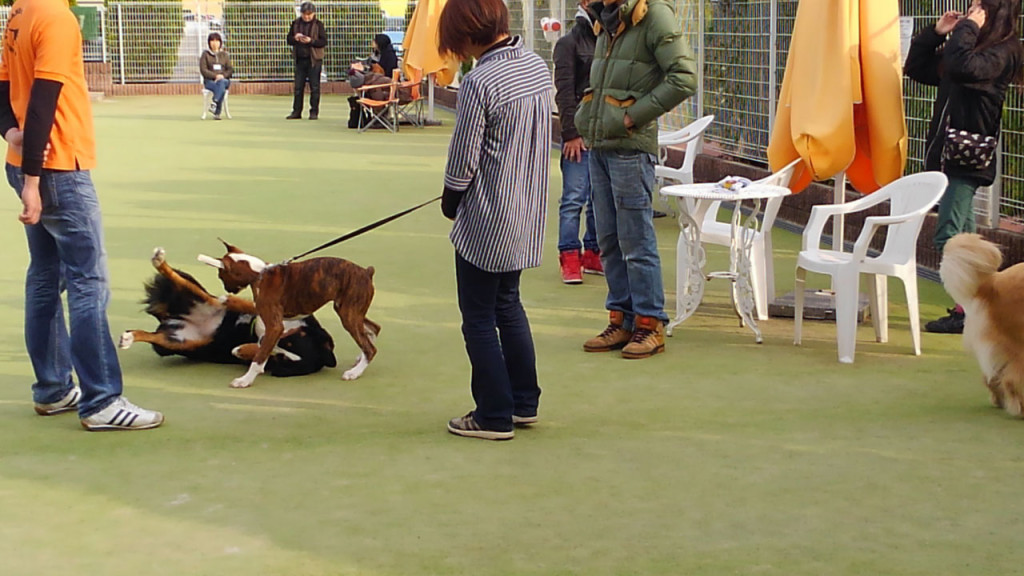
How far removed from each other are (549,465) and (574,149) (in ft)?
12.3

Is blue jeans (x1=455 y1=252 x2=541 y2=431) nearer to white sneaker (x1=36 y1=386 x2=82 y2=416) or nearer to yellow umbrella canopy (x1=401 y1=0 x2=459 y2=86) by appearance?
white sneaker (x1=36 y1=386 x2=82 y2=416)

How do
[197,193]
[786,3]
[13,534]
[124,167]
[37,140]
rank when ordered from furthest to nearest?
[124,167]
[197,193]
[786,3]
[37,140]
[13,534]

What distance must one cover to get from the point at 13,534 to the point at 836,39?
4.95m

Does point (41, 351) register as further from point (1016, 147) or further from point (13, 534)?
point (1016, 147)

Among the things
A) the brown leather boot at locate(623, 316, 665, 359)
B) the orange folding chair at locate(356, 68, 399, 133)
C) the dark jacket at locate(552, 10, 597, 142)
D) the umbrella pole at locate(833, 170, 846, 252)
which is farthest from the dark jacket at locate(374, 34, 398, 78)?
the brown leather boot at locate(623, 316, 665, 359)

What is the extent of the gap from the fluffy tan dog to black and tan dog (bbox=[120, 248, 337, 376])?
2.86m

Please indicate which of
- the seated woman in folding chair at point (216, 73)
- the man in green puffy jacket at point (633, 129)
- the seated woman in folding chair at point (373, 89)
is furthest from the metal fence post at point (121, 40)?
the man in green puffy jacket at point (633, 129)

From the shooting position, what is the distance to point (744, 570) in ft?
12.7

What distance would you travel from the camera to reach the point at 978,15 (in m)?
6.80

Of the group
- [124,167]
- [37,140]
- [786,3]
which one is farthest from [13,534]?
[124,167]

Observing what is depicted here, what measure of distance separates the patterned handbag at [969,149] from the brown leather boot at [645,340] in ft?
5.80

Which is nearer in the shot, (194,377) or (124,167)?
(194,377)

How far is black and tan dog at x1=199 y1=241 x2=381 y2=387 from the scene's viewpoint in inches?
239

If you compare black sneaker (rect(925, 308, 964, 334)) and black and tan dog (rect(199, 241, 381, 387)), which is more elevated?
black and tan dog (rect(199, 241, 381, 387))
